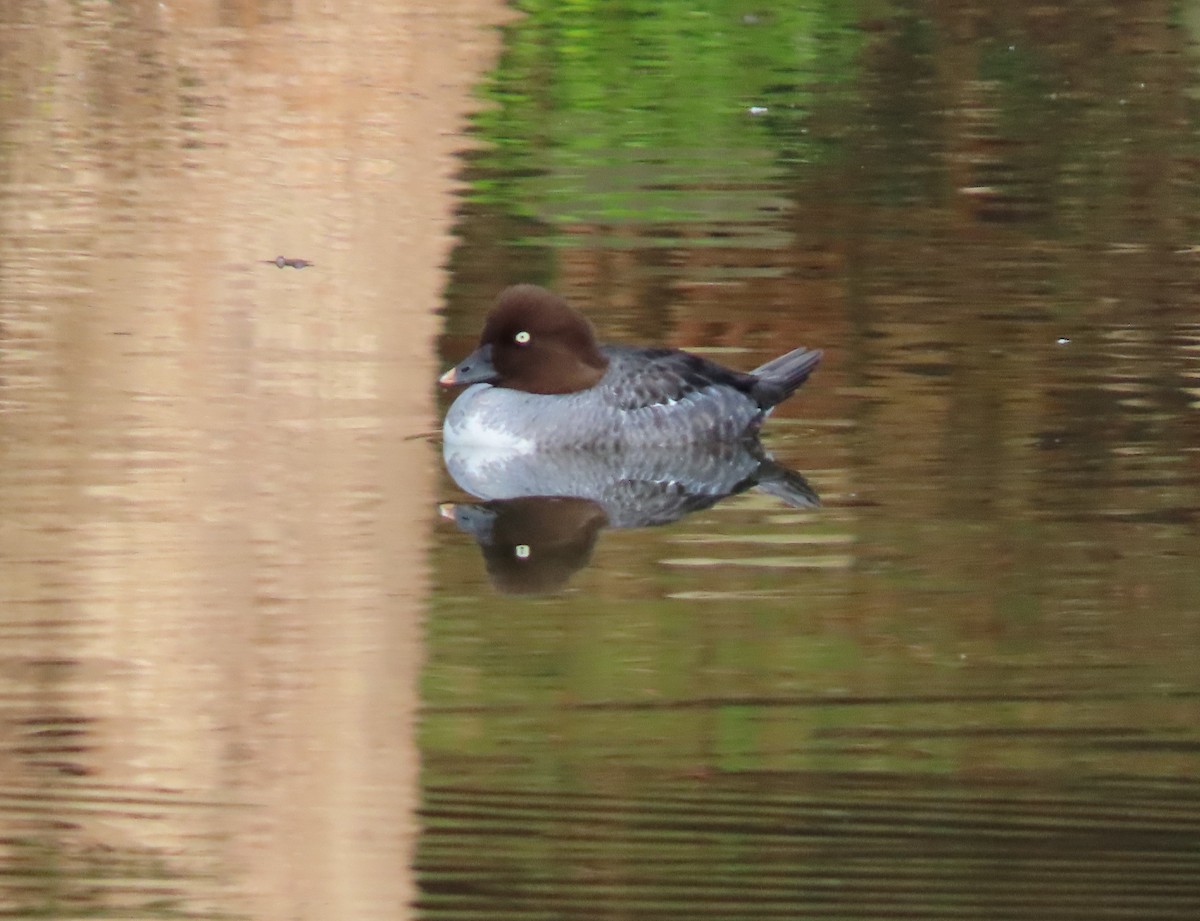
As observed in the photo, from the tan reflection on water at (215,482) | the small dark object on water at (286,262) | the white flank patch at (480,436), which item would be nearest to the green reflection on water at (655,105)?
the tan reflection on water at (215,482)

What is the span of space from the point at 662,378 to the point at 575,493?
0.77 meters

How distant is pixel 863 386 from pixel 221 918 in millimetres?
4875

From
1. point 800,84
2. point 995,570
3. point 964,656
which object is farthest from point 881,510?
point 800,84

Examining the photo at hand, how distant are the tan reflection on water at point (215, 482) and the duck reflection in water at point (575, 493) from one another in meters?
0.22

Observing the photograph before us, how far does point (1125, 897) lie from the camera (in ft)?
16.4

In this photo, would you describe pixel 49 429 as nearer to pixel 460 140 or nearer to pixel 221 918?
pixel 221 918

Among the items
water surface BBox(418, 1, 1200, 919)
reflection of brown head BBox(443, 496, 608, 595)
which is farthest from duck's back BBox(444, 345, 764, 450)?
reflection of brown head BBox(443, 496, 608, 595)

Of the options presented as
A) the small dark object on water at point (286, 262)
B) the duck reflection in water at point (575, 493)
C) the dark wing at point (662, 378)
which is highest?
the dark wing at point (662, 378)

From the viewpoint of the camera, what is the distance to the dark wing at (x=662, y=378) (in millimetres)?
8953

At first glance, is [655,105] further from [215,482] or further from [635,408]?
[215,482]

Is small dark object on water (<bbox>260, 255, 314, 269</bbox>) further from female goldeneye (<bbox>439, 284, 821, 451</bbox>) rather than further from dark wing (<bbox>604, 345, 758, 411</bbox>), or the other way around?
dark wing (<bbox>604, 345, 758, 411</bbox>)

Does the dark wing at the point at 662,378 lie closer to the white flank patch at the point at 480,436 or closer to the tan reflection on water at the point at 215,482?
the white flank patch at the point at 480,436

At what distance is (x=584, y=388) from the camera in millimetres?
9031

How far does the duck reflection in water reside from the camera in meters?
7.55
